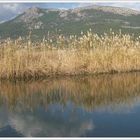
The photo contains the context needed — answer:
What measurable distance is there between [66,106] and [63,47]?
19.9 ft

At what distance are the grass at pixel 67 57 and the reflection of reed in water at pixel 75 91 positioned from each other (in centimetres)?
77

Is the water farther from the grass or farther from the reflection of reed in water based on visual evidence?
the grass

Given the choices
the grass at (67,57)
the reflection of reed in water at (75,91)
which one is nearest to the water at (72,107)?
the reflection of reed in water at (75,91)

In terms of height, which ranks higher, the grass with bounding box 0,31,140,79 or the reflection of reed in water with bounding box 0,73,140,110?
the grass with bounding box 0,31,140,79

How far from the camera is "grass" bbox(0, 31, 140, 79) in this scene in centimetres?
1390

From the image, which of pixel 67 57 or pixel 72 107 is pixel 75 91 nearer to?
pixel 72 107

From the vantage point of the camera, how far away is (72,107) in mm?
9914

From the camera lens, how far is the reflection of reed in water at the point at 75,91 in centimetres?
Result: 1049

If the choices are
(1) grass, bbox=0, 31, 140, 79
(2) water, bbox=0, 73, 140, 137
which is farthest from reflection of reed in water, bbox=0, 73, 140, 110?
(1) grass, bbox=0, 31, 140, 79

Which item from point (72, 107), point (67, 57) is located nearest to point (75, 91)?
point (72, 107)

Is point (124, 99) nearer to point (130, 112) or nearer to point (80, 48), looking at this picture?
point (130, 112)

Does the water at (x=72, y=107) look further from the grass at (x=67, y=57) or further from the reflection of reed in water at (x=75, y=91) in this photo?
the grass at (x=67, y=57)

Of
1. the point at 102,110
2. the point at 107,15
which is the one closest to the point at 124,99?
the point at 102,110

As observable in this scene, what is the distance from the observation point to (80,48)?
15562mm
